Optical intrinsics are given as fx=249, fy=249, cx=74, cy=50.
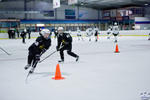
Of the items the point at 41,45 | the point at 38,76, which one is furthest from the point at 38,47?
the point at 38,76

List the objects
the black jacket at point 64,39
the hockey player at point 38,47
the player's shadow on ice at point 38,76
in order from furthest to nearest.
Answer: the black jacket at point 64,39 < the hockey player at point 38,47 < the player's shadow on ice at point 38,76

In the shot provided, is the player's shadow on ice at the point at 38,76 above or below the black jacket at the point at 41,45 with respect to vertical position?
below

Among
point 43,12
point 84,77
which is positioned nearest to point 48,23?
point 43,12

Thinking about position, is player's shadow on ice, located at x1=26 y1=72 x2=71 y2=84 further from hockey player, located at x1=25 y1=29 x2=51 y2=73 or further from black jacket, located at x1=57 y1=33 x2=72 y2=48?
black jacket, located at x1=57 y1=33 x2=72 y2=48

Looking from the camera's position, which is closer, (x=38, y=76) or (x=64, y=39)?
(x=38, y=76)

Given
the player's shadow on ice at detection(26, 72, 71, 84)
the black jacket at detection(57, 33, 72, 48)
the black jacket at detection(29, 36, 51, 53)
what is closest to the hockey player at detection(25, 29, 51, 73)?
the black jacket at detection(29, 36, 51, 53)

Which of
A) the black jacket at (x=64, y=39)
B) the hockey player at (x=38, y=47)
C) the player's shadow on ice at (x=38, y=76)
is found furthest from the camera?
the black jacket at (x=64, y=39)

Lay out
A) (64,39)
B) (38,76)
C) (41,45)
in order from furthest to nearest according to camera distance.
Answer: (64,39)
(41,45)
(38,76)

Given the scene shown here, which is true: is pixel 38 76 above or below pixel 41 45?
below

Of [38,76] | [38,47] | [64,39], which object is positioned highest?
[64,39]

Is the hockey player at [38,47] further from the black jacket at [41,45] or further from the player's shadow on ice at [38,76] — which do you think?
the player's shadow on ice at [38,76]

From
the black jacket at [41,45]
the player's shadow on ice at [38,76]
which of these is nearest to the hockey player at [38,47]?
the black jacket at [41,45]

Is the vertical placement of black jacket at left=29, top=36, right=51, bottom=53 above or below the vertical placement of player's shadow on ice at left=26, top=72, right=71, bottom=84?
above

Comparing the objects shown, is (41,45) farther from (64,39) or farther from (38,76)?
(64,39)
